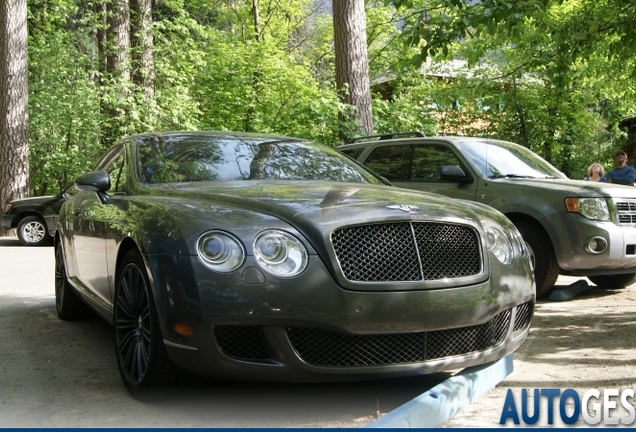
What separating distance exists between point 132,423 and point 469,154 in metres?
6.04

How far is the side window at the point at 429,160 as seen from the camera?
9477 mm

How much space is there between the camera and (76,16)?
35.2 m

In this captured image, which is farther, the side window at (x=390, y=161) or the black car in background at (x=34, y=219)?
the black car in background at (x=34, y=219)

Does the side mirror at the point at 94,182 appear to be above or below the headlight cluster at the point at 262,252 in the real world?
above

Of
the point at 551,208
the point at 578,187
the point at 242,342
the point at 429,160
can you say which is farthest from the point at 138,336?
the point at 429,160

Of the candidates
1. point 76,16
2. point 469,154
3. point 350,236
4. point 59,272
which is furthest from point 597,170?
point 76,16

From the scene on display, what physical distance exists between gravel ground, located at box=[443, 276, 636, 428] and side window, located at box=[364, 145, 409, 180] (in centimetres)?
255

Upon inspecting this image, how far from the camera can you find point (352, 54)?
15820mm

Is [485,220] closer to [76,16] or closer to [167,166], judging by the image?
[167,166]

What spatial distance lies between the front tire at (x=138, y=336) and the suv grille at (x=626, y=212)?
5.40 m

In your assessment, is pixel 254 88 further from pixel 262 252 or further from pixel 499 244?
pixel 262 252

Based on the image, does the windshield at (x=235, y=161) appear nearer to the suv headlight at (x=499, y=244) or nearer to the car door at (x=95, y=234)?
the car door at (x=95, y=234)

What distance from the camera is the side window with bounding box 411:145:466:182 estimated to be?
373 inches

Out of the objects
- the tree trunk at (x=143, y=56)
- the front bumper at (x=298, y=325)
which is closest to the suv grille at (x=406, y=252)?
the front bumper at (x=298, y=325)
